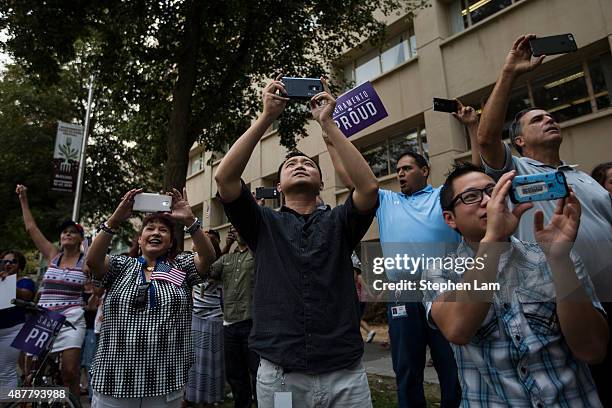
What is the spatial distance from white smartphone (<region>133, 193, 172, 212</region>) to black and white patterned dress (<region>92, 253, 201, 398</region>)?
413mm

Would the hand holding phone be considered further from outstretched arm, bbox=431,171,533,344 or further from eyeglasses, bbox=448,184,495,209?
eyeglasses, bbox=448,184,495,209

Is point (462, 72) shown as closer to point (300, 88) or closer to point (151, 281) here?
point (300, 88)

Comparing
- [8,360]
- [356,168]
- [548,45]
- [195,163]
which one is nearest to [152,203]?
[356,168]

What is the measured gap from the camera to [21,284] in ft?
17.2

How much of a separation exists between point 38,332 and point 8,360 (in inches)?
24.1

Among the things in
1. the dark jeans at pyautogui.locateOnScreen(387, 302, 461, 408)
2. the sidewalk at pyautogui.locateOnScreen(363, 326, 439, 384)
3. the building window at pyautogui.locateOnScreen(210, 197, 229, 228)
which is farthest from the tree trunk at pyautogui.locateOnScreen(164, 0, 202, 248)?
the building window at pyautogui.locateOnScreen(210, 197, 229, 228)

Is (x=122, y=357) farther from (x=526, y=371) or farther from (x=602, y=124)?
(x=602, y=124)

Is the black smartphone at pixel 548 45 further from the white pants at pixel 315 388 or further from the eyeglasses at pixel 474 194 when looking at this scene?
the white pants at pixel 315 388

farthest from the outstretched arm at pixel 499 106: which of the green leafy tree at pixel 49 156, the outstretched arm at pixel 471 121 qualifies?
the green leafy tree at pixel 49 156

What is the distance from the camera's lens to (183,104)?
25.6ft

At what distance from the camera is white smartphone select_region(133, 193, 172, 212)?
8.53ft

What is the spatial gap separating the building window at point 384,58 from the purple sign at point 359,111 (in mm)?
7476

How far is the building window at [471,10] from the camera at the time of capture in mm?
9827

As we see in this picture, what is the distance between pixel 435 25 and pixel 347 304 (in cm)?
1067
